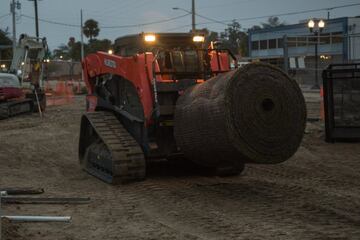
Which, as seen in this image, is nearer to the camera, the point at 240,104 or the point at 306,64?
the point at 240,104

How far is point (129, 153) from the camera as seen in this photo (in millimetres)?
9219

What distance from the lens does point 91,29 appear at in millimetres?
78062

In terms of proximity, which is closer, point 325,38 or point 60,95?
point 325,38

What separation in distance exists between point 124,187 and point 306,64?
19.6 metres

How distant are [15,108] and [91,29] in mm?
55870

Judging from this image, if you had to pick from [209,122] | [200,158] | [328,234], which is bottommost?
[328,234]

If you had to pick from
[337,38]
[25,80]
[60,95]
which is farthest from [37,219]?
[60,95]

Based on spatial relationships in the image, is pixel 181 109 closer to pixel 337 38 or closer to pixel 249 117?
pixel 249 117

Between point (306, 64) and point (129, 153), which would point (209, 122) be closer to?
point (129, 153)

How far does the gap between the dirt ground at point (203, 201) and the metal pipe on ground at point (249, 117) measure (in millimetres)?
680

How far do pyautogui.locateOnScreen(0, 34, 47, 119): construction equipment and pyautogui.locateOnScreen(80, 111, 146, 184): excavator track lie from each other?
13.2 metres

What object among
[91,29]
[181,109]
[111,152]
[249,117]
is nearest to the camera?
[249,117]

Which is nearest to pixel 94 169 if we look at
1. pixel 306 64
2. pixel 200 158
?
pixel 200 158

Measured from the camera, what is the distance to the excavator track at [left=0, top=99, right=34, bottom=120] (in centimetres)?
2242
